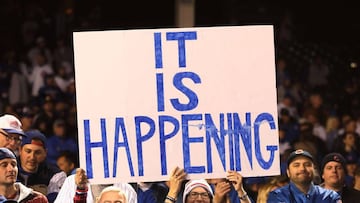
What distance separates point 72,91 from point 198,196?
32.3 ft

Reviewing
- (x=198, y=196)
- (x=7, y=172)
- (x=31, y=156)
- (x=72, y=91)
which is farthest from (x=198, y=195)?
(x=72, y=91)

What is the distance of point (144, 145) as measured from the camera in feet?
30.6

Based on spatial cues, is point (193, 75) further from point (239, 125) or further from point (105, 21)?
point (105, 21)

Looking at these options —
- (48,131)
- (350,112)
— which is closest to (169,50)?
(48,131)

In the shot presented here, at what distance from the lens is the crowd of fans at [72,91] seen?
16188 mm

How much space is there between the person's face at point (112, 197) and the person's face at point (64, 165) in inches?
130

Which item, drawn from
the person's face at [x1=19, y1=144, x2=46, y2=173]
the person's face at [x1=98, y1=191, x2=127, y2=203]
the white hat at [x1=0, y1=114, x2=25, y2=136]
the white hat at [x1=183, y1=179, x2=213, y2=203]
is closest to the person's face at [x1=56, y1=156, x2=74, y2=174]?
the person's face at [x1=19, y1=144, x2=46, y2=173]

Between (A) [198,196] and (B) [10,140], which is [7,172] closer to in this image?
(B) [10,140]

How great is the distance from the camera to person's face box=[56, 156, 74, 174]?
41.1ft

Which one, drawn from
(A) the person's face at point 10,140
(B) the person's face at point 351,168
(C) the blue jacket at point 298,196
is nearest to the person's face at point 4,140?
(A) the person's face at point 10,140

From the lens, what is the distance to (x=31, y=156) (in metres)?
10.8

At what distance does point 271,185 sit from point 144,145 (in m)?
2.08

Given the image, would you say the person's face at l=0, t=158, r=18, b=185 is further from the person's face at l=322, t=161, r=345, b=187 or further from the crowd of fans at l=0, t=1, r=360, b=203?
the crowd of fans at l=0, t=1, r=360, b=203

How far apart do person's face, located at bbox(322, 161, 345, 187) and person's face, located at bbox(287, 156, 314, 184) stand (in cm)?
83
